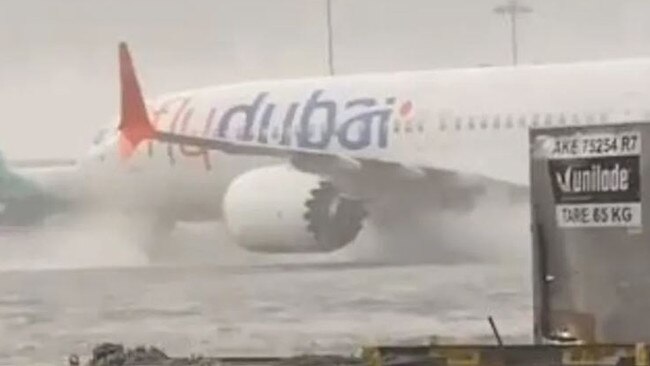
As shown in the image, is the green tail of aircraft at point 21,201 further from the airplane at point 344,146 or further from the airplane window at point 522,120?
the airplane window at point 522,120

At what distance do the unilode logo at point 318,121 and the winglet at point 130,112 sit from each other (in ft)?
1.19

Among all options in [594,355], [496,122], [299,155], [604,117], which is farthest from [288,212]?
[594,355]

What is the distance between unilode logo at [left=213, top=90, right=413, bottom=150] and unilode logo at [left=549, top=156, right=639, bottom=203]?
2.29 m

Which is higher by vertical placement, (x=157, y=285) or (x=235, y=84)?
(x=235, y=84)

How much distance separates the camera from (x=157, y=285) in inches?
275

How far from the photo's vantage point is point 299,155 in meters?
7.10

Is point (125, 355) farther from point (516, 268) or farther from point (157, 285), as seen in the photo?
point (516, 268)

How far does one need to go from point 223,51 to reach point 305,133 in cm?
53

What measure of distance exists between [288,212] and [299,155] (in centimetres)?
26

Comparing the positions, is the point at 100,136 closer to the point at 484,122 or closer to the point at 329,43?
the point at 329,43

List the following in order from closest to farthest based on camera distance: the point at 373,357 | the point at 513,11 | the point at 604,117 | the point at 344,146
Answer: the point at 373,357
the point at 604,117
the point at 513,11
the point at 344,146

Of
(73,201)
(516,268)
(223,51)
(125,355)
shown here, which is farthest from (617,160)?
(73,201)

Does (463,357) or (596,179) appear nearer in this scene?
(463,357)

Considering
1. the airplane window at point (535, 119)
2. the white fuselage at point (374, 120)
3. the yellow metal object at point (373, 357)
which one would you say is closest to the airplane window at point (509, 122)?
the white fuselage at point (374, 120)
